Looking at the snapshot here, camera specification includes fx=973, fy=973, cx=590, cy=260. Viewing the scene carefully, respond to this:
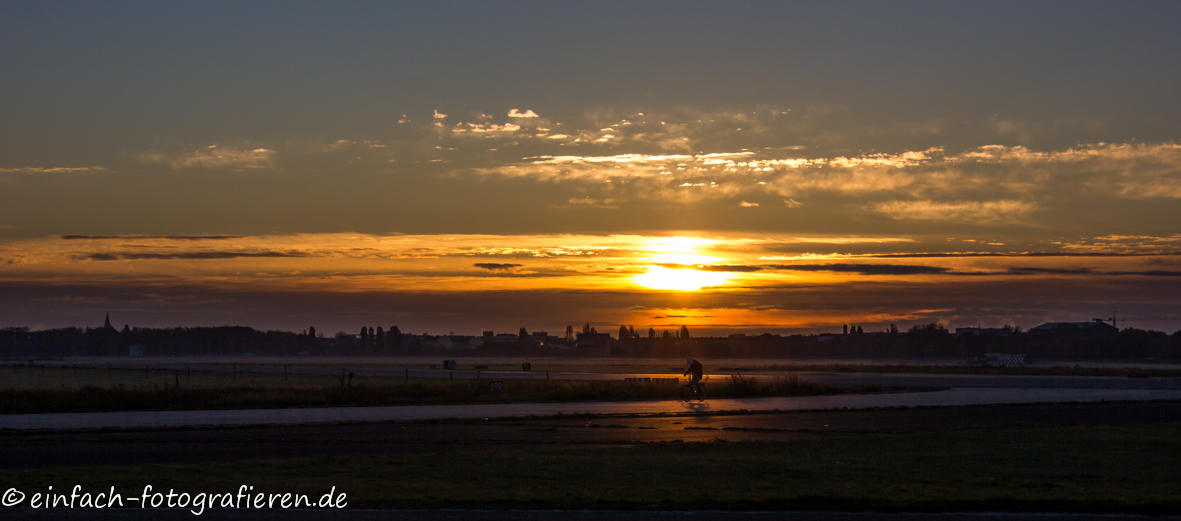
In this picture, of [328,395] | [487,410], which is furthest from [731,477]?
[328,395]

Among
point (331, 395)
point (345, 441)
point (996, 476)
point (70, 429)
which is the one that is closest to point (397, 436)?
point (345, 441)

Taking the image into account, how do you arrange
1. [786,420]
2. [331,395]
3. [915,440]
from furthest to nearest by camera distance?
[331,395], [786,420], [915,440]

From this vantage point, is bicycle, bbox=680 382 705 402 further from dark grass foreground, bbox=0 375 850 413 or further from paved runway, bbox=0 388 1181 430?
dark grass foreground, bbox=0 375 850 413

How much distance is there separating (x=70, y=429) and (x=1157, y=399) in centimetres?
4091

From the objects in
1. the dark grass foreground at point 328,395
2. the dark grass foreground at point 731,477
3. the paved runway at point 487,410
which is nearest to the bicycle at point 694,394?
the paved runway at point 487,410

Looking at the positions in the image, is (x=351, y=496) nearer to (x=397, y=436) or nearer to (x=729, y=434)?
(x=397, y=436)

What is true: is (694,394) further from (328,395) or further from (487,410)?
(328,395)

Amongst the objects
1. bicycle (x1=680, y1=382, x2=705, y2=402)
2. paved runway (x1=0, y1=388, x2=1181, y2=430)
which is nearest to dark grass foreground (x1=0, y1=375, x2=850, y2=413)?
bicycle (x1=680, y1=382, x2=705, y2=402)

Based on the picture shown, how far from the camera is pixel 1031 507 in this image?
12688mm

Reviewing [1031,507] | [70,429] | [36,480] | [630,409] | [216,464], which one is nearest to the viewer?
[1031,507]

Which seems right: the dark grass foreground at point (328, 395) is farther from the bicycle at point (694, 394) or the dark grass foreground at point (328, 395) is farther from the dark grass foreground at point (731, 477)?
the dark grass foreground at point (731, 477)

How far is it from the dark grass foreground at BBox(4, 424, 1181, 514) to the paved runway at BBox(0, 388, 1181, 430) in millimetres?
11667

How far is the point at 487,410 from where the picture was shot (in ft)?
110

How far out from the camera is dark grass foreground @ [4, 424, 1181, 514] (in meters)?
12.9
